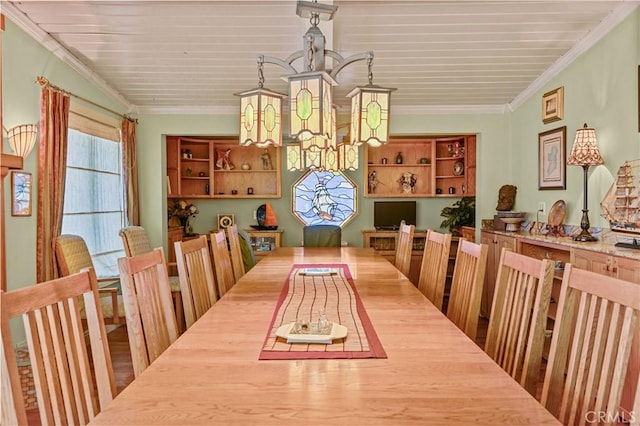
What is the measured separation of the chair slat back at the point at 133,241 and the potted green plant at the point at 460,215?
3719 millimetres

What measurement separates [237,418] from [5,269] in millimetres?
2584

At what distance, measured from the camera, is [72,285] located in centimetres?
132

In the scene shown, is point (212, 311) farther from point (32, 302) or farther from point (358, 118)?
point (358, 118)

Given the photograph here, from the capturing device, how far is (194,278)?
7.87 feet

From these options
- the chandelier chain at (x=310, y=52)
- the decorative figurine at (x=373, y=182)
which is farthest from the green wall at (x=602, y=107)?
the decorative figurine at (x=373, y=182)

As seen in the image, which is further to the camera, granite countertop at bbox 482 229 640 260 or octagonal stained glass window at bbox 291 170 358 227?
octagonal stained glass window at bbox 291 170 358 227

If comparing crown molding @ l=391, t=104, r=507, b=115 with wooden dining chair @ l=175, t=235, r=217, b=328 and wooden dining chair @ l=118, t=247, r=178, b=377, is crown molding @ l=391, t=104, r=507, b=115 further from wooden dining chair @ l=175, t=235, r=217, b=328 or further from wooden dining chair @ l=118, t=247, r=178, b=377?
wooden dining chair @ l=118, t=247, r=178, b=377

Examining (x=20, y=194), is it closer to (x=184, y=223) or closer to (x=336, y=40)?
(x=336, y=40)

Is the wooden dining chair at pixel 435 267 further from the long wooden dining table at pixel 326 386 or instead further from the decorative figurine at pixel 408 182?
the decorative figurine at pixel 408 182

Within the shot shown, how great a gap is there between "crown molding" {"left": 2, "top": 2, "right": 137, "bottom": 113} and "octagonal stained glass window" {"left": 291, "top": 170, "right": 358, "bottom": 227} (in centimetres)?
260

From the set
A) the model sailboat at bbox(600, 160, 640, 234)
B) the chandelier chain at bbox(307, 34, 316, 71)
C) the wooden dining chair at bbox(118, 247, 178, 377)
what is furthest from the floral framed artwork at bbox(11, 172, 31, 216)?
the model sailboat at bbox(600, 160, 640, 234)

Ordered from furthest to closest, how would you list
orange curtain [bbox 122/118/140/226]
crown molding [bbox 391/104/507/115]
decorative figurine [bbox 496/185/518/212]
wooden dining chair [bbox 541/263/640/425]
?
1. crown molding [bbox 391/104/507/115]
2. decorative figurine [bbox 496/185/518/212]
3. orange curtain [bbox 122/118/140/226]
4. wooden dining chair [bbox 541/263/640/425]

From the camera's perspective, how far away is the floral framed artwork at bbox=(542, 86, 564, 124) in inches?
153

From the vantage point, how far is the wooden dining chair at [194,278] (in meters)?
2.21
